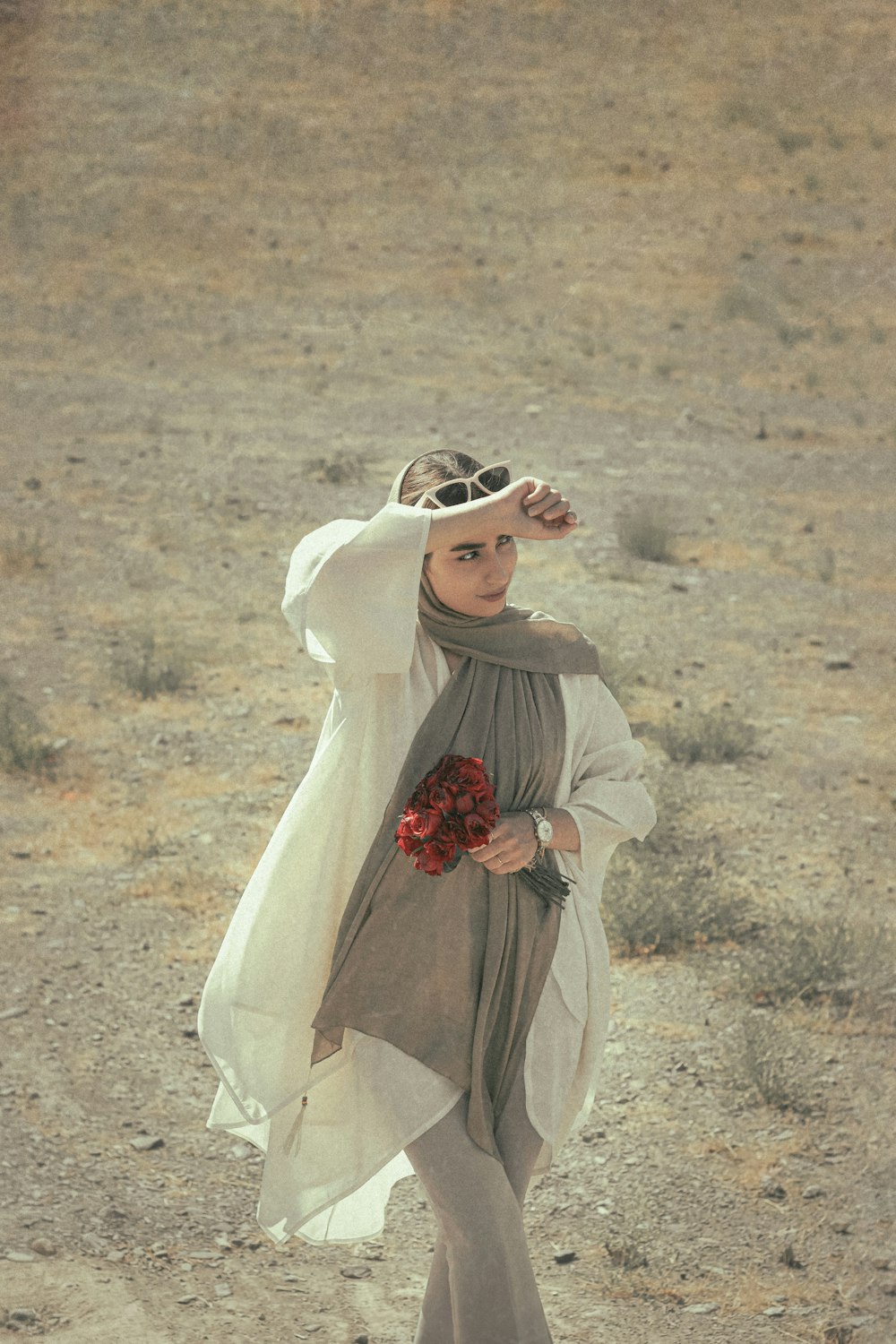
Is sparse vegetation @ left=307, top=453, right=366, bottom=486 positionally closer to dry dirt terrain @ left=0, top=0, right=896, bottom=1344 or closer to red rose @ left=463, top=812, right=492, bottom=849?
dry dirt terrain @ left=0, top=0, right=896, bottom=1344

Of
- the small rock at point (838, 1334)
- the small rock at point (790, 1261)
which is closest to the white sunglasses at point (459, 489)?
the small rock at point (838, 1334)

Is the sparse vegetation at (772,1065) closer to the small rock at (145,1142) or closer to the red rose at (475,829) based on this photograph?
the small rock at (145,1142)

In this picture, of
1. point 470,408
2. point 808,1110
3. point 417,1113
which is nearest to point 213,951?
point 808,1110

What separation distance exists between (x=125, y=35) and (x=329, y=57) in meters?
3.54

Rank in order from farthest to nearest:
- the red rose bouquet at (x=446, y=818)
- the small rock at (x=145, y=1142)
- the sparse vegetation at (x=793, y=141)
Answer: the sparse vegetation at (x=793, y=141) → the small rock at (x=145, y=1142) → the red rose bouquet at (x=446, y=818)

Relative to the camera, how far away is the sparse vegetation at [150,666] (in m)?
9.45

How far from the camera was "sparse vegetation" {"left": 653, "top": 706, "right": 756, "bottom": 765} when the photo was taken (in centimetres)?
866

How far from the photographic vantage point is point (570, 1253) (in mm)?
4480

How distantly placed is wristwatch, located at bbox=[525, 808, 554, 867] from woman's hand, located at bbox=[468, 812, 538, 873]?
10mm

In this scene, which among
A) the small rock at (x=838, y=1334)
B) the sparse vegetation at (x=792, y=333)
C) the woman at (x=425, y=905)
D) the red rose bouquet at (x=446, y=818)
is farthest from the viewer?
the sparse vegetation at (x=792, y=333)

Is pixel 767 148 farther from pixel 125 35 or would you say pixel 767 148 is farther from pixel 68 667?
pixel 68 667

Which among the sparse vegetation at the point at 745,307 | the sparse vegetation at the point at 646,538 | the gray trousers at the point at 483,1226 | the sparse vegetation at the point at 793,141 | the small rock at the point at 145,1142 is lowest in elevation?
the small rock at the point at 145,1142

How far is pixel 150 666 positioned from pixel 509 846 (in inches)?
288

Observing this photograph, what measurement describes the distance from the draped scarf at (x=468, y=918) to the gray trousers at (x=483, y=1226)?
1.8 inches
